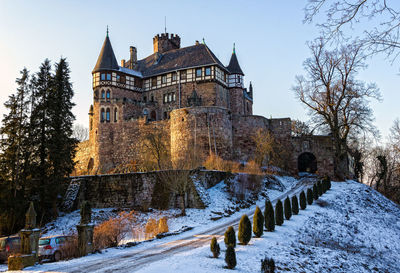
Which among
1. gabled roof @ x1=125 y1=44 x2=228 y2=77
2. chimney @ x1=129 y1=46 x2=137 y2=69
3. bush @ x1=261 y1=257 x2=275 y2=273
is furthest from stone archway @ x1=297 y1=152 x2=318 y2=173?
bush @ x1=261 y1=257 x2=275 y2=273

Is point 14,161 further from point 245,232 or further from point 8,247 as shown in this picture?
point 245,232

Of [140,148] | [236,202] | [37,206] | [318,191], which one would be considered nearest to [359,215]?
[318,191]

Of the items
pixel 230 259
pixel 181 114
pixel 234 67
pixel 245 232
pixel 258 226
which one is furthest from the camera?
pixel 234 67

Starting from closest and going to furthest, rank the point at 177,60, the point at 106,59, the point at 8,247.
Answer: the point at 8,247, the point at 106,59, the point at 177,60

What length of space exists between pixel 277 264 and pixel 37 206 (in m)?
18.6

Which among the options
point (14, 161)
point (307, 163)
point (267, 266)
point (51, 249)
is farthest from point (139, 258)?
point (307, 163)

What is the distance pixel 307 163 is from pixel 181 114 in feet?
51.7

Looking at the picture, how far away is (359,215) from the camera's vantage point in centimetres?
2259

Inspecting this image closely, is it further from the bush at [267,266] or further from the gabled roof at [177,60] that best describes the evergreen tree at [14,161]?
the gabled roof at [177,60]

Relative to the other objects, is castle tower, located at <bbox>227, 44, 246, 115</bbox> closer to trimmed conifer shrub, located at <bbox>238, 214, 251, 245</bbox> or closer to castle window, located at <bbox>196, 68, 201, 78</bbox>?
castle window, located at <bbox>196, 68, 201, 78</bbox>

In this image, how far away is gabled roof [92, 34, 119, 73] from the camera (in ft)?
149

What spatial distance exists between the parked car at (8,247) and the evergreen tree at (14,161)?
720cm

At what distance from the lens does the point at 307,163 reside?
41.2 metres

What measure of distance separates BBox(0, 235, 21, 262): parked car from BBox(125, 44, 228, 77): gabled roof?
3218 cm
